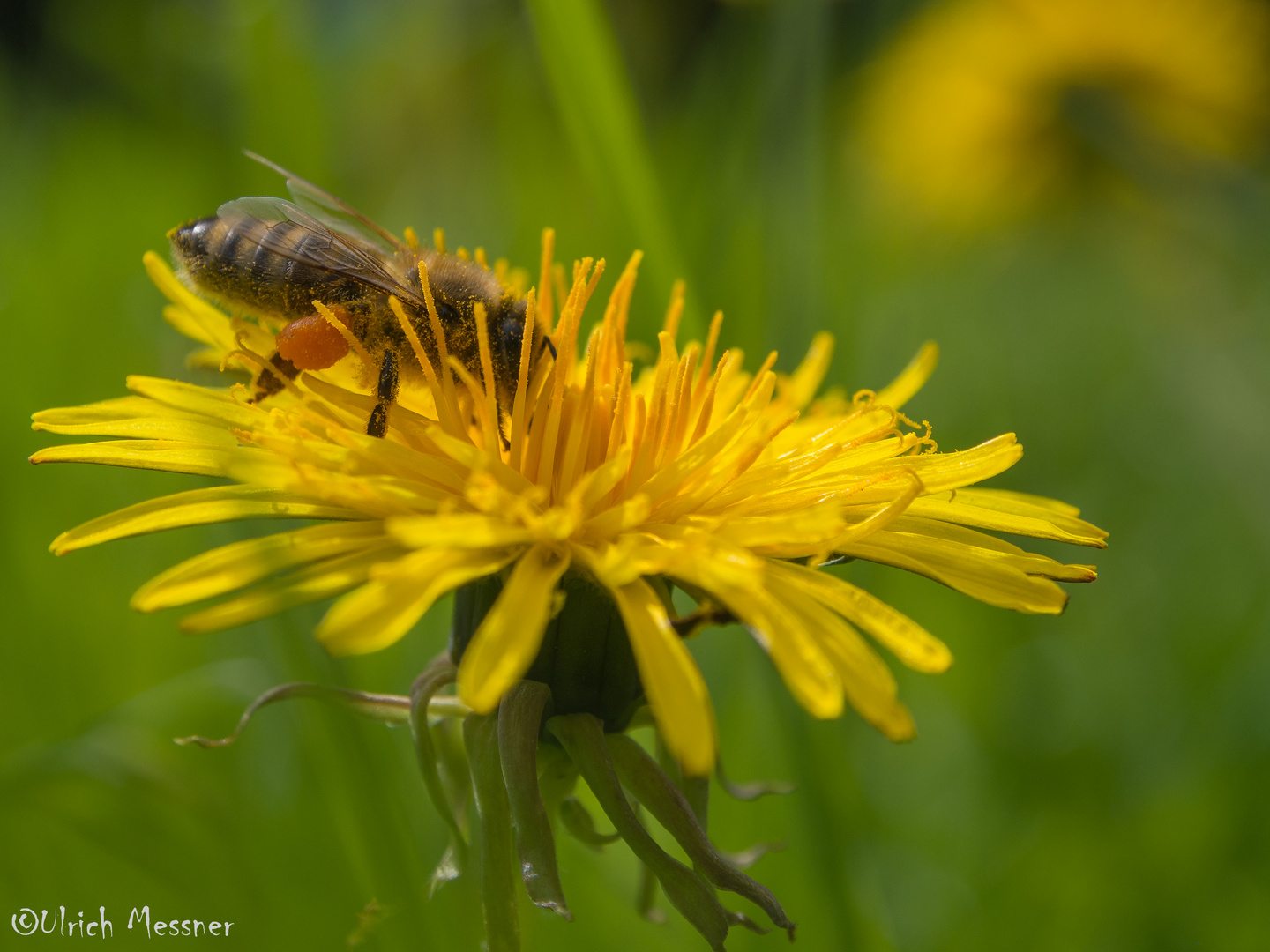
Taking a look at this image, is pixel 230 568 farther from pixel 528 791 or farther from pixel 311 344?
pixel 311 344

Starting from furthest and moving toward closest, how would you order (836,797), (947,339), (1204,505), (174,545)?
(947,339) → (1204,505) → (174,545) → (836,797)

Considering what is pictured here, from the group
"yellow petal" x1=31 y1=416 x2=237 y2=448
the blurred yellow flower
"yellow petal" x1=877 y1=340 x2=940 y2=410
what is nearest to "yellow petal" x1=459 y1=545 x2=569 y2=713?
"yellow petal" x1=31 y1=416 x2=237 y2=448

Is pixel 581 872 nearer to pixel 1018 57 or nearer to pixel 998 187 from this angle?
pixel 998 187

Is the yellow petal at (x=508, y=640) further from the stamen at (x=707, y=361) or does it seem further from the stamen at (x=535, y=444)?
the stamen at (x=707, y=361)

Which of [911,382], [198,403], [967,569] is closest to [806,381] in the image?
[911,382]

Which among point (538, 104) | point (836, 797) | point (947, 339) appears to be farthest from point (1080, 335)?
point (836, 797)

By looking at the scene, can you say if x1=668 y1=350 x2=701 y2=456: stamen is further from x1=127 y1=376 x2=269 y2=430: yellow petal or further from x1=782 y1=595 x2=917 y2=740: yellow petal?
x1=127 y1=376 x2=269 y2=430: yellow petal
